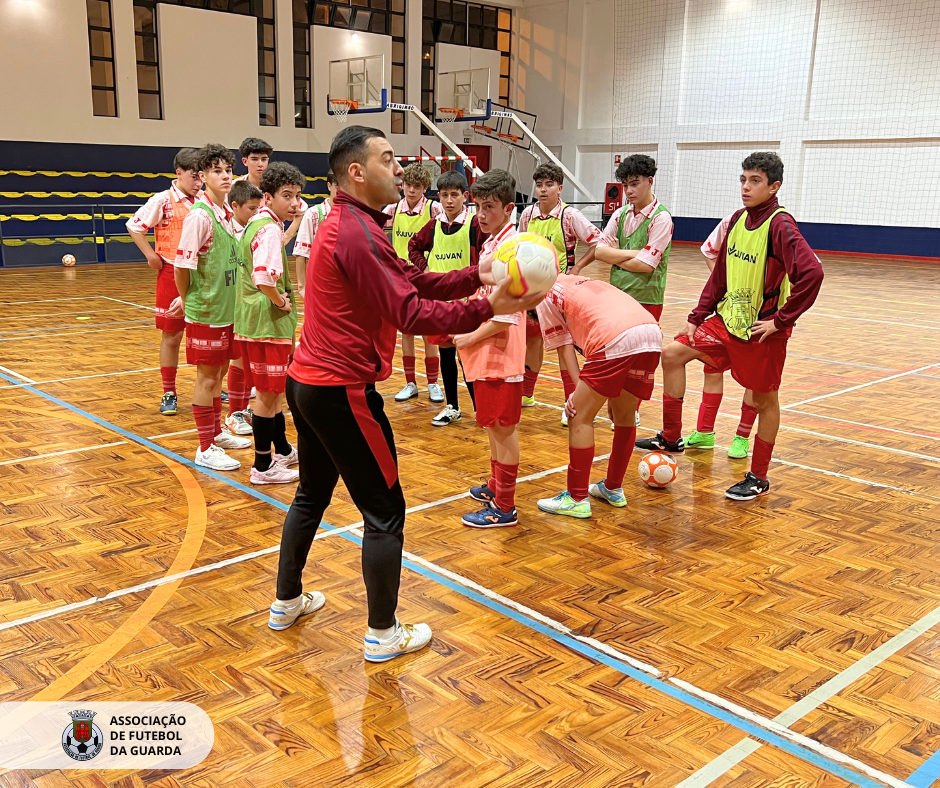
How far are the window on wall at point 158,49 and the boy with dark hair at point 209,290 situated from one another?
16.9 m

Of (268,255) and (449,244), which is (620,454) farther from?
(449,244)

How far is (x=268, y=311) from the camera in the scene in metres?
4.99

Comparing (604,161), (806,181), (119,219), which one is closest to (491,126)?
(604,161)

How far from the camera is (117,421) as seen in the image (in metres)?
6.29

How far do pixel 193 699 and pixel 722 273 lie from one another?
3.82 meters

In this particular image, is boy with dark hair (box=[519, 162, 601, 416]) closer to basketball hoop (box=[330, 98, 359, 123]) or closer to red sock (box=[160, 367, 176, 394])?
red sock (box=[160, 367, 176, 394])

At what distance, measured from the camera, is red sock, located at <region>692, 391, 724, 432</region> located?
5798 mm

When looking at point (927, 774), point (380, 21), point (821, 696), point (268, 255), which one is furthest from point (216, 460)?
point (380, 21)

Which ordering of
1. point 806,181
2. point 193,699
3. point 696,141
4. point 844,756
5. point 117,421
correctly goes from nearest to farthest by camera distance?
1. point 844,756
2. point 193,699
3. point 117,421
4. point 806,181
5. point 696,141

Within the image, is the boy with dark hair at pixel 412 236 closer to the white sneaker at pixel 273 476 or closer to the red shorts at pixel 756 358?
the white sneaker at pixel 273 476

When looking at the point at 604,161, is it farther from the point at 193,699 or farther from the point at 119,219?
the point at 193,699

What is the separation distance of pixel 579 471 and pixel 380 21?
23.9 metres

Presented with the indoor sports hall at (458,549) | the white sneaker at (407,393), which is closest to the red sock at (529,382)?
the indoor sports hall at (458,549)

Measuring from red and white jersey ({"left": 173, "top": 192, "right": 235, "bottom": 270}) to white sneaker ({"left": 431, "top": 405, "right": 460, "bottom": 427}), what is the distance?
204cm
